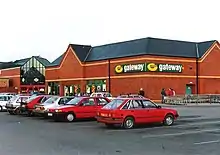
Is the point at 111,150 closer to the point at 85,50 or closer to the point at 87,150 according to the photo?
the point at 87,150

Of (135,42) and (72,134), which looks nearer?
(72,134)

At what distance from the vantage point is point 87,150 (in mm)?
12336

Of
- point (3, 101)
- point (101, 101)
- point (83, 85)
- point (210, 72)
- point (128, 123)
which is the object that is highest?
point (210, 72)

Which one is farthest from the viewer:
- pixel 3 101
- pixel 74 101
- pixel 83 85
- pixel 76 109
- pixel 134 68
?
pixel 83 85

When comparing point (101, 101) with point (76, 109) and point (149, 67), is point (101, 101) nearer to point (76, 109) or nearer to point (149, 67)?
point (76, 109)

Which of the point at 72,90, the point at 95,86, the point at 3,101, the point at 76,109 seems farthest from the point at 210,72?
the point at 76,109

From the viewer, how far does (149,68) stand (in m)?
50.5

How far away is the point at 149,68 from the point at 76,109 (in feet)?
92.7

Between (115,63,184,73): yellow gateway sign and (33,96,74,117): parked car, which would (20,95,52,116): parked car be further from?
(115,63,184,73): yellow gateway sign

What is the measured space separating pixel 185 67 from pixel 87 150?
142ft

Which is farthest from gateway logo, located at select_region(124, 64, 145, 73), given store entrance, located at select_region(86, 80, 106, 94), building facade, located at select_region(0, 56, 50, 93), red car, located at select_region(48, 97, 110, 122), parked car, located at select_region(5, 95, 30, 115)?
building facade, located at select_region(0, 56, 50, 93)

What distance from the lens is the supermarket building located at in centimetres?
5128

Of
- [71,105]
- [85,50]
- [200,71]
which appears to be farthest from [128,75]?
[71,105]

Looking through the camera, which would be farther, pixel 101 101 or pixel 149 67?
pixel 149 67
